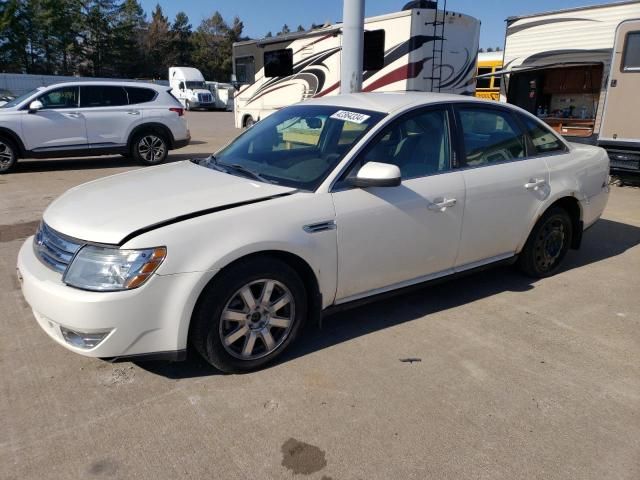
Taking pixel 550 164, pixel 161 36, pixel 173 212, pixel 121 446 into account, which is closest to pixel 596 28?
pixel 550 164

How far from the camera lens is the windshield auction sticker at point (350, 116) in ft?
12.1

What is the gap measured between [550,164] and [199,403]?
11.5ft

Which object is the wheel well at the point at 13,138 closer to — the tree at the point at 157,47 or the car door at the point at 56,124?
the car door at the point at 56,124

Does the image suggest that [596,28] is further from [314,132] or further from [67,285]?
[67,285]

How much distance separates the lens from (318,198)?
3.24 metres

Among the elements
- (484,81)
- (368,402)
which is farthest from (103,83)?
(484,81)

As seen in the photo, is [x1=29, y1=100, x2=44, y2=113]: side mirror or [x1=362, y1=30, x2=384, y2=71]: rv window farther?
[x1=29, y1=100, x2=44, y2=113]: side mirror

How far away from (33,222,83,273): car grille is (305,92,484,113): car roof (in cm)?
218

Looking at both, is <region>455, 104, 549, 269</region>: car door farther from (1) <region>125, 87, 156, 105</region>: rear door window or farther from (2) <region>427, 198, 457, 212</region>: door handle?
(1) <region>125, 87, 156, 105</region>: rear door window

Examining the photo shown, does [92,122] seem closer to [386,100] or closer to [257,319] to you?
[386,100]

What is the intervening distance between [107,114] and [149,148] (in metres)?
1.09

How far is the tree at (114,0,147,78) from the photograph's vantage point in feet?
213

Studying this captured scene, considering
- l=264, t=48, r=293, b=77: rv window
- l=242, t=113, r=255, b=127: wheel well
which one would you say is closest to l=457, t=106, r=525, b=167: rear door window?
l=264, t=48, r=293, b=77: rv window

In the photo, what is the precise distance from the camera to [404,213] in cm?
355
